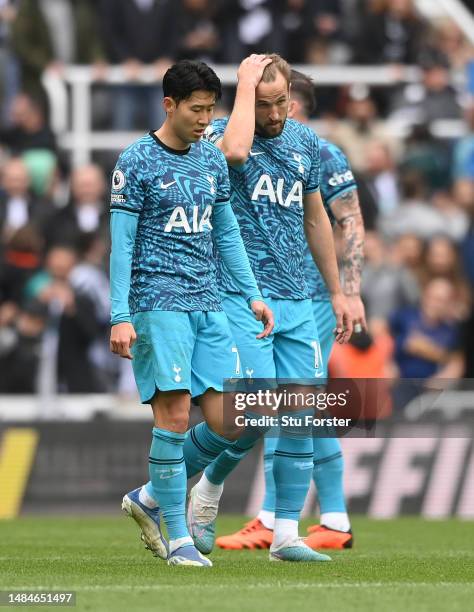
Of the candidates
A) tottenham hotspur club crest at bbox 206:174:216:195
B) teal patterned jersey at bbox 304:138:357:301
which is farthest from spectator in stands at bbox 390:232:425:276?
tottenham hotspur club crest at bbox 206:174:216:195

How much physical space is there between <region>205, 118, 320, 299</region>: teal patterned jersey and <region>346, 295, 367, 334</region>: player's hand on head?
493mm

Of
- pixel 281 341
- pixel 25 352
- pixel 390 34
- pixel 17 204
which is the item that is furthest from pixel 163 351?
pixel 390 34

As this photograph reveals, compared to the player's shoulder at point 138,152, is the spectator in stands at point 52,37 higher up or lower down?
lower down

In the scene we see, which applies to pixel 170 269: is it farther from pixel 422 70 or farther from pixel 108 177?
pixel 422 70

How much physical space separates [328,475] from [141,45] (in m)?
8.96

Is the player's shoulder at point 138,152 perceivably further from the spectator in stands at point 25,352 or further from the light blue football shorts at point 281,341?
the spectator in stands at point 25,352

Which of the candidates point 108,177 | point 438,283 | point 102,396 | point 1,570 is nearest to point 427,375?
point 438,283

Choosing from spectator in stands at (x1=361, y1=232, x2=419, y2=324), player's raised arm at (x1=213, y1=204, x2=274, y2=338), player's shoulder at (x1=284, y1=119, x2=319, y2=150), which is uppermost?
player's shoulder at (x1=284, y1=119, x2=319, y2=150)

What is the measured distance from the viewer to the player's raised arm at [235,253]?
8.18 meters

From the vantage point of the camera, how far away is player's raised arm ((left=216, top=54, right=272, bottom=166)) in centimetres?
826

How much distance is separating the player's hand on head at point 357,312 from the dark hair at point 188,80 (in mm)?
1719

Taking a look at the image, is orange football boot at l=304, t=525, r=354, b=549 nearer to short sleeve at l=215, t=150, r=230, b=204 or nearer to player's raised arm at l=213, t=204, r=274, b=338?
player's raised arm at l=213, t=204, r=274, b=338

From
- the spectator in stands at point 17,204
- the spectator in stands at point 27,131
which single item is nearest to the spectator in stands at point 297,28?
the spectator in stands at point 27,131

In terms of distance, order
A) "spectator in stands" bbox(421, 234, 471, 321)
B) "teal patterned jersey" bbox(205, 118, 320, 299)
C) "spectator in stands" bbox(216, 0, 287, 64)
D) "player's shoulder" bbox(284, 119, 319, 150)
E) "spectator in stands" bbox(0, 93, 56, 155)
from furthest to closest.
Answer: "spectator in stands" bbox(216, 0, 287, 64), "spectator in stands" bbox(0, 93, 56, 155), "spectator in stands" bbox(421, 234, 471, 321), "player's shoulder" bbox(284, 119, 319, 150), "teal patterned jersey" bbox(205, 118, 320, 299)
